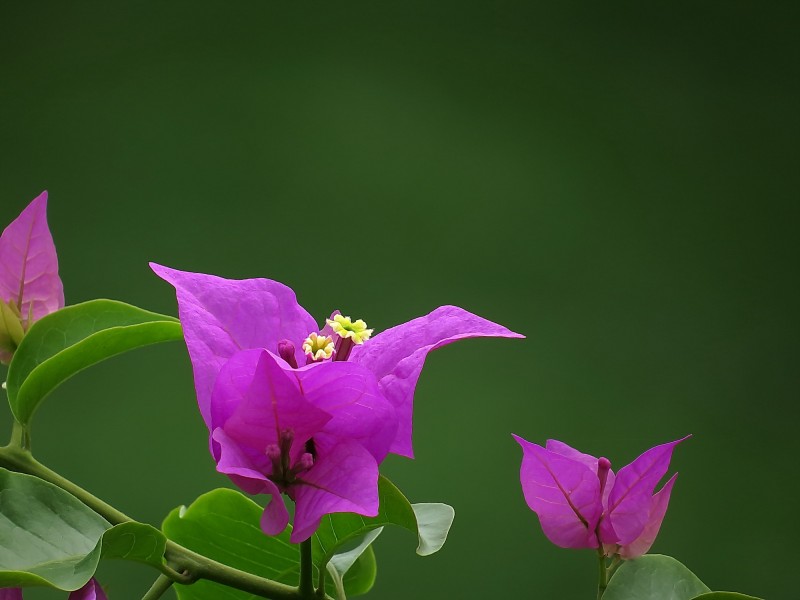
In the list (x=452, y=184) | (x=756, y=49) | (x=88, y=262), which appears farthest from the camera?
(x=756, y=49)

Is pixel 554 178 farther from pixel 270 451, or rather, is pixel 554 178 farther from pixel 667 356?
pixel 270 451

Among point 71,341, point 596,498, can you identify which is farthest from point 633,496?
point 71,341

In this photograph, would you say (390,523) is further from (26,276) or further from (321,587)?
(26,276)

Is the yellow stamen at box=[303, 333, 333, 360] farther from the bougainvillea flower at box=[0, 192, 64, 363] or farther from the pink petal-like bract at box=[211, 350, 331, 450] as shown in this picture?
the bougainvillea flower at box=[0, 192, 64, 363]

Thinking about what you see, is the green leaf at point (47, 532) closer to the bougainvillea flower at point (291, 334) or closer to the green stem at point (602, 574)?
the bougainvillea flower at point (291, 334)

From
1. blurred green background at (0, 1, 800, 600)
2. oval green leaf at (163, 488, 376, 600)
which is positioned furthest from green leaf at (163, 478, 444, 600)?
blurred green background at (0, 1, 800, 600)

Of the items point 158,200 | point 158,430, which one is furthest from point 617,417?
point 158,200
